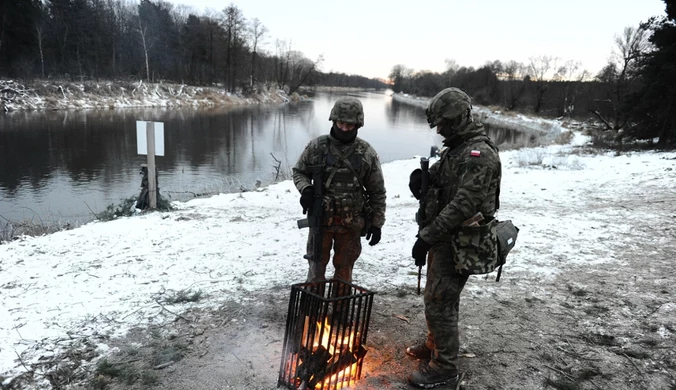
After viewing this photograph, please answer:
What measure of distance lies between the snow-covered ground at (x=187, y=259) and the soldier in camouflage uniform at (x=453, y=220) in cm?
180

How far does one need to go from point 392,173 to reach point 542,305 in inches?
376

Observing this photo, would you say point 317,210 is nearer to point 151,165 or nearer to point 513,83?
point 151,165

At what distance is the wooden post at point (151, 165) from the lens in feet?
24.5

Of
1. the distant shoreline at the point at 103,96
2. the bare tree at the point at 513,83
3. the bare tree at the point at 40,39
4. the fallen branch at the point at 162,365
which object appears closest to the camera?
the fallen branch at the point at 162,365

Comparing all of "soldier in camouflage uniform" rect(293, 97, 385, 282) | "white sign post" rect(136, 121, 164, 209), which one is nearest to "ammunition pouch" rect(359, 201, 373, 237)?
"soldier in camouflage uniform" rect(293, 97, 385, 282)

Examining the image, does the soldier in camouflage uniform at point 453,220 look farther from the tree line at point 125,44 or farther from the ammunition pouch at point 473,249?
the tree line at point 125,44

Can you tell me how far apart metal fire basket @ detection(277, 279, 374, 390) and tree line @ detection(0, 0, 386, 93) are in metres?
43.9

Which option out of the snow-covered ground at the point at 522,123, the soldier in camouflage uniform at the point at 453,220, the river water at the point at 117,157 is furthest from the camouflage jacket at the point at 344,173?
the snow-covered ground at the point at 522,123

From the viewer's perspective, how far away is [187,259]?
5418 mm

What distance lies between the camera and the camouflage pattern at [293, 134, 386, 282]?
3.66 meters

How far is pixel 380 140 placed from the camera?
26328 millimetres

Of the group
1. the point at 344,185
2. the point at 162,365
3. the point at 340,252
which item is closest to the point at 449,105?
the point at 344,185

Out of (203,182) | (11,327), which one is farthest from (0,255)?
(203,182)

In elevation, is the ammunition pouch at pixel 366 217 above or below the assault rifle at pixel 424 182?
below
